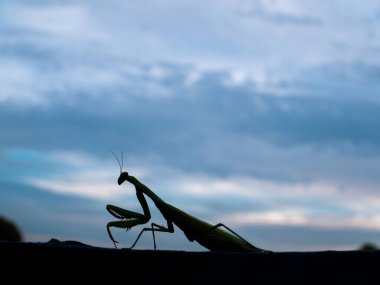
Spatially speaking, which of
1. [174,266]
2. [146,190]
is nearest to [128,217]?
[146,190]

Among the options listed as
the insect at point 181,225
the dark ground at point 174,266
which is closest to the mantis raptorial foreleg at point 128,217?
the insect at point 181,225

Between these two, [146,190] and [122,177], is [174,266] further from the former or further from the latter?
[122,177]

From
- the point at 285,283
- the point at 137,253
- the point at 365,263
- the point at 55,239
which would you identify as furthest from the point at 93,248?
the point at 365,263

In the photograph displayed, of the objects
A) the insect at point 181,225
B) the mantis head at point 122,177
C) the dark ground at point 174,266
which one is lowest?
the dark ground at point 174,266

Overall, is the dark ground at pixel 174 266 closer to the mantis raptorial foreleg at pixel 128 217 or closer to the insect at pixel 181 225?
the insect at pixel 181 225

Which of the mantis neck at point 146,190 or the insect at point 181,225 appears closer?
the insect at point 181,225

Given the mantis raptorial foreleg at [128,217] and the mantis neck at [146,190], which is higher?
the mantis neck at [146,190]

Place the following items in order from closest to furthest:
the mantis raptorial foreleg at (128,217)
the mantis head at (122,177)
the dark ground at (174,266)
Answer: the dark ground at (174,266) → the mantis raptorial foreleg at (128,217) → the mantis head at (122,177)
